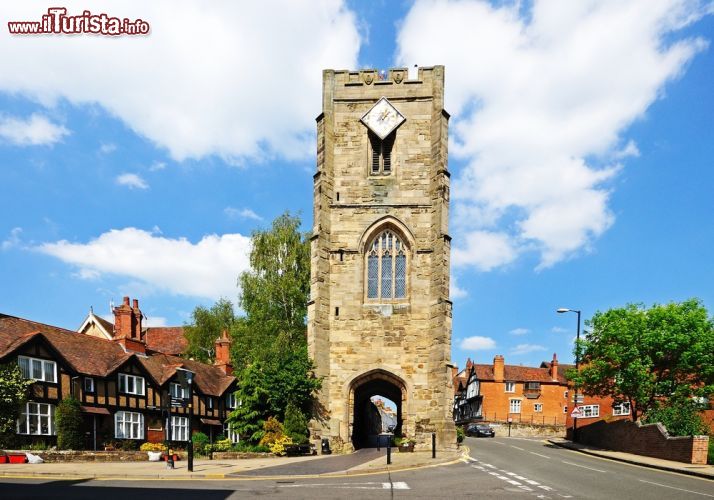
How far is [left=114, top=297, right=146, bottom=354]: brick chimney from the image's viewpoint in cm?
3997

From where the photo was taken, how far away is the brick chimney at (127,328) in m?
40.0

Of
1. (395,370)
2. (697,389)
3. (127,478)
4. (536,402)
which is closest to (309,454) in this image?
(395,370)

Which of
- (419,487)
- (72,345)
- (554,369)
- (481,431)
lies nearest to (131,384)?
(72,345)

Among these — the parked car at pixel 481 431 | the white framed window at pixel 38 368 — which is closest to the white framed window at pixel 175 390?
the white framed window at pixel 38 368

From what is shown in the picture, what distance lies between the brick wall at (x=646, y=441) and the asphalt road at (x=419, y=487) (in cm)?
386

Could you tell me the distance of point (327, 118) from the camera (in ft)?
109

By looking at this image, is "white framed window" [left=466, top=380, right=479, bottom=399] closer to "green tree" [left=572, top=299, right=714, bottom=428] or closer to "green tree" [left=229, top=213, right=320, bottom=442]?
"green tree" [left=229, top=213, right=320, bottom=442]

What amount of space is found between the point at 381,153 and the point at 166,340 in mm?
38127

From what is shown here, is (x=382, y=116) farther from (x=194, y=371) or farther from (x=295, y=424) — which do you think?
(x=194, y=371)

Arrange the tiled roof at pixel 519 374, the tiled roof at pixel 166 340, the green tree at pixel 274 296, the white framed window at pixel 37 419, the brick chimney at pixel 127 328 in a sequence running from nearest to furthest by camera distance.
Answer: the white framed window at pixel 37 419, the brick chimney at pixel 127 328, the green tree at pixel 274 296, the tiled roof at pixel 166 340, the tiled roof at pixel 519 374

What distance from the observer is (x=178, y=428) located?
127 ft

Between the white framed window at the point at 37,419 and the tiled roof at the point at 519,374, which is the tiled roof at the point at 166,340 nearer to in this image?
the white framed window at the point at 37,419

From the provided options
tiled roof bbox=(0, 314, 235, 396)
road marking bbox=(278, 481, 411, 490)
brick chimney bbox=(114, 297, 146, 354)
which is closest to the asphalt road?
road marking bbox=(278, 481, 411, 490)

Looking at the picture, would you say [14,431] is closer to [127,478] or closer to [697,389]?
[127,478]
